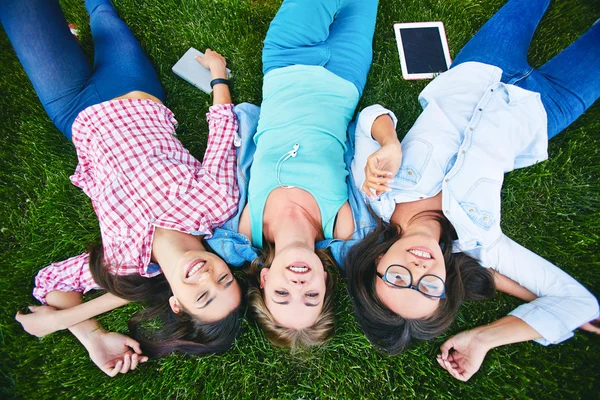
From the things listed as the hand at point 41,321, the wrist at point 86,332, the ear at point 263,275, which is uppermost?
the ear at point 263,275

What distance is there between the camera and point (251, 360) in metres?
3.01

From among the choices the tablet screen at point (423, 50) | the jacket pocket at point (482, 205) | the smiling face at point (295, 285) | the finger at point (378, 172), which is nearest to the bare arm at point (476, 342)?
the jacket pocket at point (482, 205)

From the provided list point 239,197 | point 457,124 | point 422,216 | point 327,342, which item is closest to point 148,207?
point 239,197

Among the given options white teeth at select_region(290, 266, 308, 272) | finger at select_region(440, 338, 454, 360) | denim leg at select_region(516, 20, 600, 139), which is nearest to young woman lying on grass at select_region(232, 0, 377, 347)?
white teeth at select_region(290, 266, 308, 272)

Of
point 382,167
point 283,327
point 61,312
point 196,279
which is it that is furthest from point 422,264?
point 61,312

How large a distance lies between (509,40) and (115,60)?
10.8 ft

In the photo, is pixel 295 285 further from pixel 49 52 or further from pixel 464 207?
pixel 49 52

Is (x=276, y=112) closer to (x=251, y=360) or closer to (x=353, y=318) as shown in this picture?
(x=353, y=318)

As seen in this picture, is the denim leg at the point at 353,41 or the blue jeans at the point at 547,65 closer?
the blue jeans at the point at 547,65

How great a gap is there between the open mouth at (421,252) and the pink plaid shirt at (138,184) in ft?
4.31

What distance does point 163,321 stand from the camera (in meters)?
2.87

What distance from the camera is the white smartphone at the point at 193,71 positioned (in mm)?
3574

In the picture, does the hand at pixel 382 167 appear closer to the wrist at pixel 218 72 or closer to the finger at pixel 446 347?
the finger at pixel 446 347

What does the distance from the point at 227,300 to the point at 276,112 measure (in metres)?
1.42
